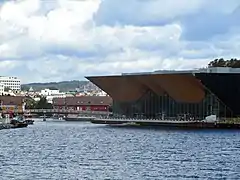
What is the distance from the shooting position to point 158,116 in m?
141

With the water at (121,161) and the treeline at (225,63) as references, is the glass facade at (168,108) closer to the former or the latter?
the treeline at (225,63)

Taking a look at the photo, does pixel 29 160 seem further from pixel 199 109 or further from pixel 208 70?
pixel 199 109

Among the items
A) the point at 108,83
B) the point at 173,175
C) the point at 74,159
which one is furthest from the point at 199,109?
the point at 173,175

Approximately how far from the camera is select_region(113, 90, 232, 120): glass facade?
126m

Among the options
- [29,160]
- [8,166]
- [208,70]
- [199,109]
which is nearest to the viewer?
[8,166]

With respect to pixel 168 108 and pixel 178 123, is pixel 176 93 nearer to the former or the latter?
pixel 178 123

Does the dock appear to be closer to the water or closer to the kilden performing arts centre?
the kilden performing arts centre

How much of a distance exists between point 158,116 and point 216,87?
839 inches

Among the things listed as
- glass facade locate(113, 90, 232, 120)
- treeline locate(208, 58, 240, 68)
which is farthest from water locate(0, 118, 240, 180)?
treeline locate(208, 58, 240, 68)

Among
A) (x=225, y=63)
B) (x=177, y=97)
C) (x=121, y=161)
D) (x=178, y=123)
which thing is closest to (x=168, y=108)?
(x=177, y=97)

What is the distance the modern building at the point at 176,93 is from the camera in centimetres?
12112

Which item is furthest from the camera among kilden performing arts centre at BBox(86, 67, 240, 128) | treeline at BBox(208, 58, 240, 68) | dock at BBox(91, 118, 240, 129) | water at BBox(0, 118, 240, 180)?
treeline at BBox(208, 58, 240, 68)

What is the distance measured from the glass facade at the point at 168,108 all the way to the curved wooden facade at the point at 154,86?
45.2 inches

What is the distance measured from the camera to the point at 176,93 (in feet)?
Result: 432
